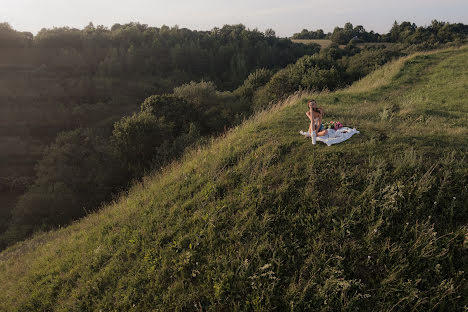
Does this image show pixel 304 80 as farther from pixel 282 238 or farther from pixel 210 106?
pixel 282 238

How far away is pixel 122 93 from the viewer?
5716 centimetres

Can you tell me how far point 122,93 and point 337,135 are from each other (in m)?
59.1

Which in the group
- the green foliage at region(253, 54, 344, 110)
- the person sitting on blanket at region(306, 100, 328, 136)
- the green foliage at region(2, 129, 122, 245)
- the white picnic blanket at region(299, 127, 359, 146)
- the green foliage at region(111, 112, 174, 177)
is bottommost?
the green foliage at region(2, 129, 122, 245)

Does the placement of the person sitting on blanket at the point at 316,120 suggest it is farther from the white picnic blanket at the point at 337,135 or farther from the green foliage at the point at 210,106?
the green foliage at the point at 210,106

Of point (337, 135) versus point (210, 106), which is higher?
point (210, 106)

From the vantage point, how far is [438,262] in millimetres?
4352

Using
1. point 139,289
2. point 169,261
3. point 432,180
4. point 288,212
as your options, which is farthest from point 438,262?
point 139,289

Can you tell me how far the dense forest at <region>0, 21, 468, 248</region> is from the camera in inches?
741

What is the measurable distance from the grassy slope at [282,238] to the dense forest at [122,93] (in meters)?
6.67

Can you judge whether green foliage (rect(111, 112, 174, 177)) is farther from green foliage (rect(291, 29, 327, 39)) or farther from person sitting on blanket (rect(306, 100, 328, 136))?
green foliage (rect(291, 29, 327, 39))

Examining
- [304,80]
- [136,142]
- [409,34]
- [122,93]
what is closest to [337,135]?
[136,142]

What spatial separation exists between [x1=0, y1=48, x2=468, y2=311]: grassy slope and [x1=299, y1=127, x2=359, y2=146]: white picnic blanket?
27cm

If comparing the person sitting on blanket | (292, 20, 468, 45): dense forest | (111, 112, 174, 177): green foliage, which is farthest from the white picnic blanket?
(292, 20, 468, 45): dense forest

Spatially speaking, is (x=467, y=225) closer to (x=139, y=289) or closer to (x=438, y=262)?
(x=438, y=262)
